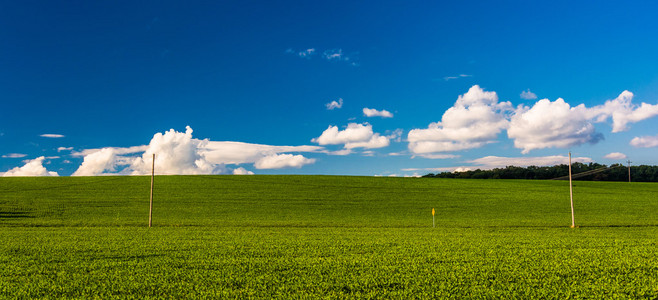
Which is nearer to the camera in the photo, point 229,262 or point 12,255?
point 229,262

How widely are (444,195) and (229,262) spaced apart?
38205mm

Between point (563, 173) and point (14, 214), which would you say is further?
point (563, 173)

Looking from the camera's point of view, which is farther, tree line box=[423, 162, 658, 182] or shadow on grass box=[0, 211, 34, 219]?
tree line box=[423, 162, 658, 182]

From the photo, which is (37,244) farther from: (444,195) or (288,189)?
(444,195)

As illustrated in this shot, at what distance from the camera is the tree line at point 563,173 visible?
7875 centimetres

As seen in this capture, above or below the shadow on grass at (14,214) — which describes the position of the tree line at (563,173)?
above

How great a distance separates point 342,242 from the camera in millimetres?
12438

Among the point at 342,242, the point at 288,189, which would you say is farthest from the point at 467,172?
the point at 342,242

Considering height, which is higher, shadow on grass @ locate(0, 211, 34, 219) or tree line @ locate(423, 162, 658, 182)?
tree line @ locate(423, 162, 658, 182)

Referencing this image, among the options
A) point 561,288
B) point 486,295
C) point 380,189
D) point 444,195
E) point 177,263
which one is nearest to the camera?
point 486,295

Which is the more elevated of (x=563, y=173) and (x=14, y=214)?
(x=563, y=173)

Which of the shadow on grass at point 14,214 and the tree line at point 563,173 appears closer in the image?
the shadow on grass at point 14,214

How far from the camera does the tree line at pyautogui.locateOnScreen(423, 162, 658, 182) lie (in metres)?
78.8

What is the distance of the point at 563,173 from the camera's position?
80.6 metres
